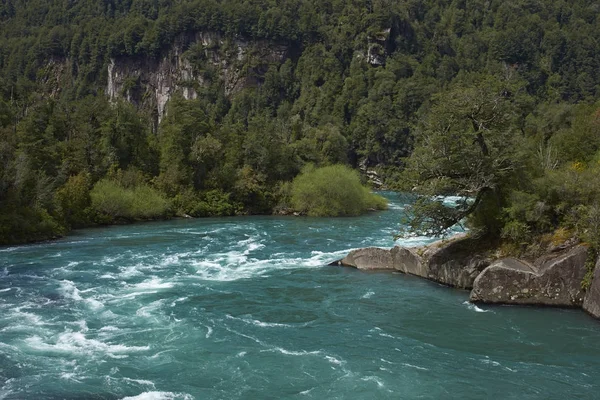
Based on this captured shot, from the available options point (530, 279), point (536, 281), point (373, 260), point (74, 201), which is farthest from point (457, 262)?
point (74, 201)

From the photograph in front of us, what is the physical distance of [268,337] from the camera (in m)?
24.0

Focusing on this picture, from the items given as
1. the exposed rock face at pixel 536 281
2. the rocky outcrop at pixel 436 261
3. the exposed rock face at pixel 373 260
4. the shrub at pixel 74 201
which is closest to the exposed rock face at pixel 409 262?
the rocky outcrop at pixel 436 261

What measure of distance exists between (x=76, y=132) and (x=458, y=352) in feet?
226

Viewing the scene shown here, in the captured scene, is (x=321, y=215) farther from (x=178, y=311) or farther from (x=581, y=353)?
(x=581, y=353)

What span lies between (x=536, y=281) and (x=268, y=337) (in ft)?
45.1

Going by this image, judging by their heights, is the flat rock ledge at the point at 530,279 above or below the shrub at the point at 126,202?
above

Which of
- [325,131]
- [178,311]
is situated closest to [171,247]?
[178,311]

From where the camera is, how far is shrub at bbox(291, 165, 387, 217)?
78.4 metres

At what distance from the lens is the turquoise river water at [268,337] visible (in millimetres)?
19094

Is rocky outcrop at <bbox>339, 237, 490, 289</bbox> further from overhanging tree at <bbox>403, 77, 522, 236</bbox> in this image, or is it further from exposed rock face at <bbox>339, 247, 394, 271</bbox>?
overhanging tree at <bbox>403, 77, 522, 236</bbox>

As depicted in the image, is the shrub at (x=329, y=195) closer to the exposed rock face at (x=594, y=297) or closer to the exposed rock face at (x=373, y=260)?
the exposed rock face at (x=373, y=260)

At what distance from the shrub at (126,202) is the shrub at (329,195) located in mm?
19110

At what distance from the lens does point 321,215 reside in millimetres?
77500

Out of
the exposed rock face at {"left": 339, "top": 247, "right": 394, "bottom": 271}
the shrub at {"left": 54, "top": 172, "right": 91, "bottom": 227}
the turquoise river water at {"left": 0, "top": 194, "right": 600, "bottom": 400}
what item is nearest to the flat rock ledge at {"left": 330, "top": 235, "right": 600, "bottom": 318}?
the turquoise river water at {"left": 0, "top": 194, "right": 600, "bottom": 400}
